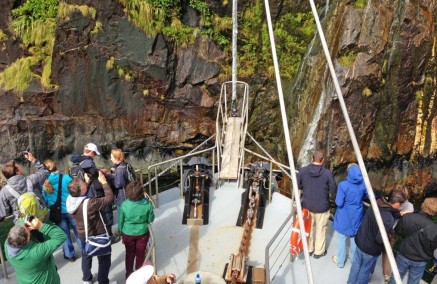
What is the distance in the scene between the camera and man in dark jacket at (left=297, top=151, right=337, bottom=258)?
577 cm

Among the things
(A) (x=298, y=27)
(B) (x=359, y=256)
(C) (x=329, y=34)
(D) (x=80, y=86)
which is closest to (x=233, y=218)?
(B) (x=359, y=256)

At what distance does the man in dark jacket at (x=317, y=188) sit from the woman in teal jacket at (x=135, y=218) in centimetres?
232

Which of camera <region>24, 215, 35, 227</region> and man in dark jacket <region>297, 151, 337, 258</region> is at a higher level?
camera <region>24, 215, 35, 227</region>

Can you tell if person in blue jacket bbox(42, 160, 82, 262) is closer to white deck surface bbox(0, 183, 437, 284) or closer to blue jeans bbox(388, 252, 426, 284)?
white deck surface bbox(0, 183, 437, 284)

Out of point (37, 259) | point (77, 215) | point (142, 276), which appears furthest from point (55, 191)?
point (142, 276)

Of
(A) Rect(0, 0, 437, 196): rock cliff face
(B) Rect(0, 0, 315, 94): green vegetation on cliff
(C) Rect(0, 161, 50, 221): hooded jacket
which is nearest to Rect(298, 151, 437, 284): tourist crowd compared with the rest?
(C) Rect(0, 161, 50, 221): hooded jacket

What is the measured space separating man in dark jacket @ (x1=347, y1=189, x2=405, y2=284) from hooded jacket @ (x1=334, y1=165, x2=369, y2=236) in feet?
1.94

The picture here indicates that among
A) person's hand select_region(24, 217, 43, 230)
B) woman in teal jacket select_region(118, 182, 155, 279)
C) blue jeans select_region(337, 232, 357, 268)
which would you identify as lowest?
blue jeans select_region(337, 232, 357, 268)

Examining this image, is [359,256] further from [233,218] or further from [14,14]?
[14,14]

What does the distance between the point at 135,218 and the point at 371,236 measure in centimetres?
298

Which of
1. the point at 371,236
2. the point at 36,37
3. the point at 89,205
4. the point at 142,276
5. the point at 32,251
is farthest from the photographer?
the point at 36,37

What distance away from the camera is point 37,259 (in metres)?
3.69

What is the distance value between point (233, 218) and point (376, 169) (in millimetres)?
9301

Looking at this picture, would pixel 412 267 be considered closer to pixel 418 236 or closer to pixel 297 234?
pixel 418 236
